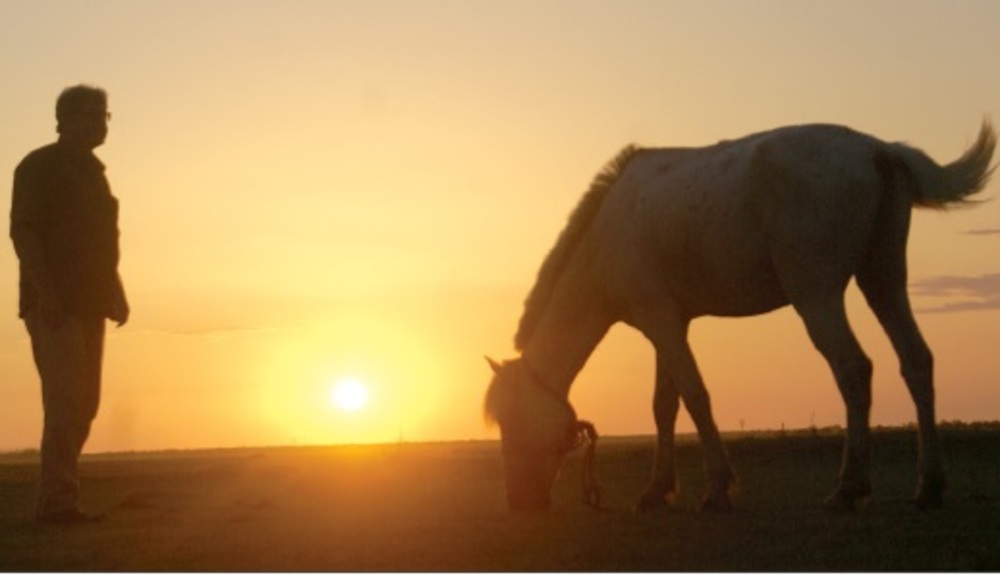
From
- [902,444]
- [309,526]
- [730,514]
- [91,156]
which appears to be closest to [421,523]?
[309,526]

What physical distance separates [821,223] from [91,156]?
5.47 meters

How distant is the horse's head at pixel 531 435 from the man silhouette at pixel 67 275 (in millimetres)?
3284

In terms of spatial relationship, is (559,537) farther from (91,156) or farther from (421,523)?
(91,156)

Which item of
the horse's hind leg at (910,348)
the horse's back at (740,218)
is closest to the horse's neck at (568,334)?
the horse's back at (740,218)

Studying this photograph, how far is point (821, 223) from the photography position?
10.7m

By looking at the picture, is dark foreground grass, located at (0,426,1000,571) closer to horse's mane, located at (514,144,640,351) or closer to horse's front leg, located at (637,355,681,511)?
horse's front leg, located at (637,355,681,511)

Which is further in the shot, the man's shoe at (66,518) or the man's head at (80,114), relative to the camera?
the man's head at (80,114)

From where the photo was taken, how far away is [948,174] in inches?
438

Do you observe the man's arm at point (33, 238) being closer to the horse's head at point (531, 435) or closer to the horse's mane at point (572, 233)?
the horse's head at point (531, 435)

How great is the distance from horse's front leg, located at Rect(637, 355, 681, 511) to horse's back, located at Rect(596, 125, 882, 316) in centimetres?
85

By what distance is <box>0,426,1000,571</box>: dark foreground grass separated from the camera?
7602 mm

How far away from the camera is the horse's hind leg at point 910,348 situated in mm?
10633

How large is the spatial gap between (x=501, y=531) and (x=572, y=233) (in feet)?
13.2

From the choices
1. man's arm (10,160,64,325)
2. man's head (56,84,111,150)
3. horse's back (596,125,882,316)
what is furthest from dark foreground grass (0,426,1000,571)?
man's head (56,84,111,150)
